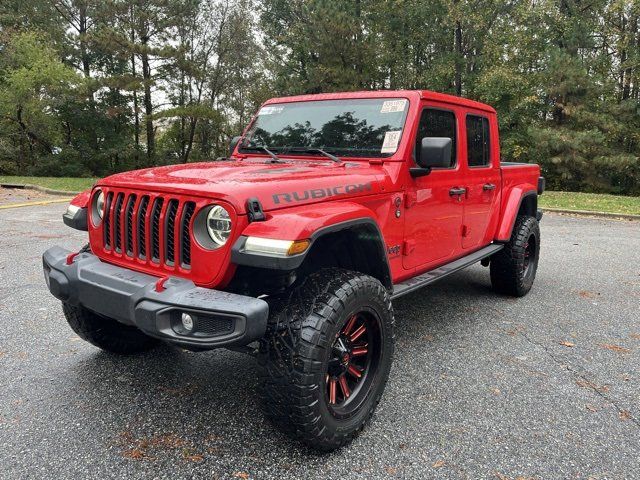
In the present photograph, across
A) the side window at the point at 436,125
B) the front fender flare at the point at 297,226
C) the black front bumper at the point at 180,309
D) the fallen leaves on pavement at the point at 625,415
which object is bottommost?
the fallen leaves on pavement at the point at 625,415

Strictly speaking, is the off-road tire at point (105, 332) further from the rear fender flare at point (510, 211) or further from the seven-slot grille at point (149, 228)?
the rear fender flare at point (510, 211)

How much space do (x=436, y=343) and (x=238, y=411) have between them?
1697 mm

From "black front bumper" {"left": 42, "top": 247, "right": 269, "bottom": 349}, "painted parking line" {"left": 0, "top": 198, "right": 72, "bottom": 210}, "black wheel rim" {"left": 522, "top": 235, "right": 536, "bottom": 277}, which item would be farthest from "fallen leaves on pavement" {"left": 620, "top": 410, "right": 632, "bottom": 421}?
"painted parking line" {"left": 0, "top": 198, "right": 72, "bottom": 210}

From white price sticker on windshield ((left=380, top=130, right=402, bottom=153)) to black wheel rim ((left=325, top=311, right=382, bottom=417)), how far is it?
3.86 ft

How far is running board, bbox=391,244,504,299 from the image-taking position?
10.1ft

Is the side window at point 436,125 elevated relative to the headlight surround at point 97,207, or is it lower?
elevated

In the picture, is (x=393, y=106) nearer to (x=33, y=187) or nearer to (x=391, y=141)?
(x=391, y=141)

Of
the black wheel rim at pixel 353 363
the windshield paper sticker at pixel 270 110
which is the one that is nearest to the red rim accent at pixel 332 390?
the black wheel rim at pixel 353 363

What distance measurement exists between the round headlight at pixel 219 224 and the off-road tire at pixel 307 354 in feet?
1.38

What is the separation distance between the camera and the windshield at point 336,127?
323cm

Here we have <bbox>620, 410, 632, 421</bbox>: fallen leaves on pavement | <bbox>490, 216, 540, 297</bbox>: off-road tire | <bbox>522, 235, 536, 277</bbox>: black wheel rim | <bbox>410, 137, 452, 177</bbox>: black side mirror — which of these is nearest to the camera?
<bbox>620, 410, 632, 421</bbox>: fallen leaves on pavement

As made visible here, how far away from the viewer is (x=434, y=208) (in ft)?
11.3

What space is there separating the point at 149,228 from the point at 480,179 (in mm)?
2860

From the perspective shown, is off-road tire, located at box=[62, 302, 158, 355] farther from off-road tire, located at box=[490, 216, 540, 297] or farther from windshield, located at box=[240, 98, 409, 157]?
off-road tire, located at box=[490, 216, 540, 297]
